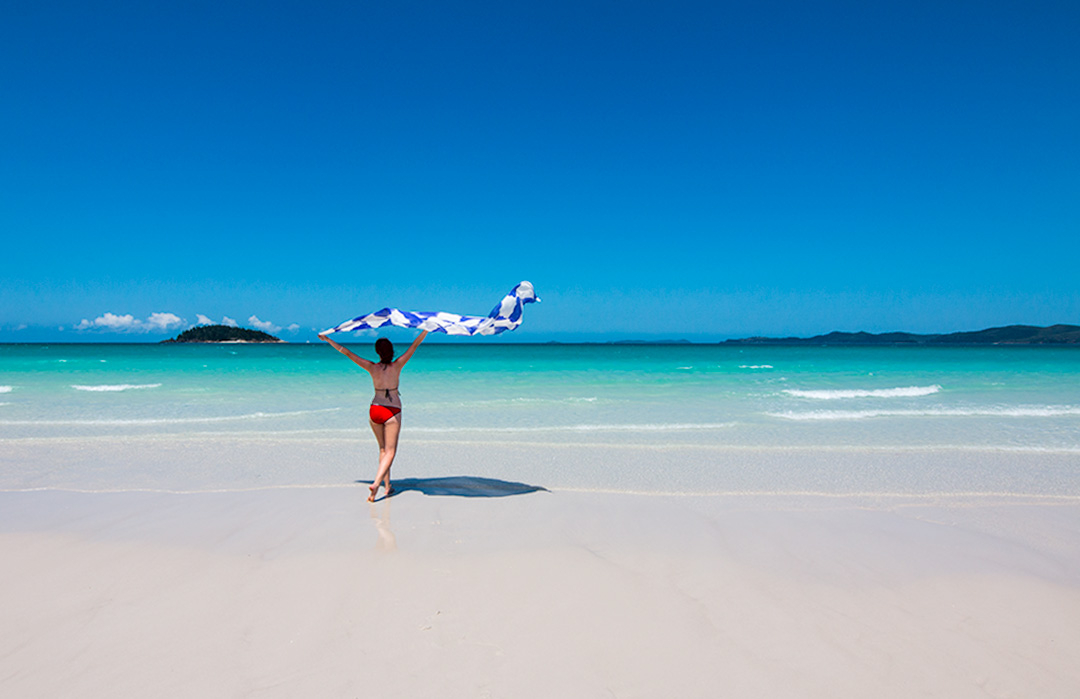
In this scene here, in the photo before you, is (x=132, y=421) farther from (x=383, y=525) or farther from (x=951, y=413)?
(x=951, y=413)

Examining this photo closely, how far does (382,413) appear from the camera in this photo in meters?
6.53

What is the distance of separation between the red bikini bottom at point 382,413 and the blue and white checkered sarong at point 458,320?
1.05 metres

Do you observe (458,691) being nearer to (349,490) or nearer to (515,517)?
(515,517)

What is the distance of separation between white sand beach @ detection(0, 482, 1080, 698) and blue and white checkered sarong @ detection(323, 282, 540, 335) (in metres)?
2.18

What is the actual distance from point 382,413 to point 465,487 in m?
1.51

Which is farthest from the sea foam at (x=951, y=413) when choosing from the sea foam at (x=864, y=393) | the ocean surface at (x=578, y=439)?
the sea foam at (x=864, y=393)

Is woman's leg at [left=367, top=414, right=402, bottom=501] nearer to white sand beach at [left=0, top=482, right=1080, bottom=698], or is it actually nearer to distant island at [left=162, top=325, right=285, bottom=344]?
white sand beach at [left=0, top=482, right=1080, bottom=698]

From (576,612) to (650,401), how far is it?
43.1 feet

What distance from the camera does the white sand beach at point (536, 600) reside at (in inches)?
121

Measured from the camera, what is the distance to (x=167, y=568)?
4.41m

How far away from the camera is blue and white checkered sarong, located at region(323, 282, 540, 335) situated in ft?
21.6

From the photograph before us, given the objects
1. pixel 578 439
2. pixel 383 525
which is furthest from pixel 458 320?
pixel 578 439

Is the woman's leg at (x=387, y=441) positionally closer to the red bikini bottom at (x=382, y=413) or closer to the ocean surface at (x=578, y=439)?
the red bikini bottom at (x=382, y=413)

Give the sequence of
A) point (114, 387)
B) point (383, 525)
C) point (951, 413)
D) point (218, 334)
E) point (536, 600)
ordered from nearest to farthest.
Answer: point (536, 600) → point (383, 525) → point (951, 413) → point (114, 387) → point (218, 334)
